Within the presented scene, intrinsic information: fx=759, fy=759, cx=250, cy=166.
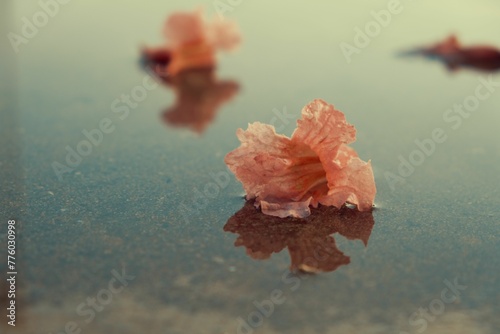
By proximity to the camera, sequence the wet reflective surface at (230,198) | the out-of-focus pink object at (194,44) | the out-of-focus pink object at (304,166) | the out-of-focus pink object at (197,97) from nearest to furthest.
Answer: the wet reflective surface at (230,198) < the out-of-focus pink object at (304,166) < the out-of-focus pink object at (197,97) < the out-of-focus pink object at (194,44)

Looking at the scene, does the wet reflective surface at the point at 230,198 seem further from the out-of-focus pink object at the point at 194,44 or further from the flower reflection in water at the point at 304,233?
the out-of-focus pink object at the point at 194,44

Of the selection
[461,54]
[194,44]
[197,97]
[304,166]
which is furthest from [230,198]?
[461,54]

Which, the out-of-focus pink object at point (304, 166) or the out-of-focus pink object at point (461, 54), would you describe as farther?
the out-of-focus pink object at point (461, 54)

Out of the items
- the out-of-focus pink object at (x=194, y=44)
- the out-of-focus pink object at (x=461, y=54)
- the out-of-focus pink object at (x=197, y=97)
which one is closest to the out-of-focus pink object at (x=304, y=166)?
the out-of-focus pink object at (x=197, y=97)

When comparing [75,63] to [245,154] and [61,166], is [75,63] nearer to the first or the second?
→ [61,166]

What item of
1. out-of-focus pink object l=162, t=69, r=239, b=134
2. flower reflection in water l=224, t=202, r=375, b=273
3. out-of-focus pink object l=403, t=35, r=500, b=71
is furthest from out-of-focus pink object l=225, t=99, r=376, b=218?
out-of-focus pink object l=403, t=35, r=500, b=71
